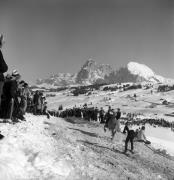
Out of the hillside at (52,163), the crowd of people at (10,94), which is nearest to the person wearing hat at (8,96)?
the crowd of people at (10,94)

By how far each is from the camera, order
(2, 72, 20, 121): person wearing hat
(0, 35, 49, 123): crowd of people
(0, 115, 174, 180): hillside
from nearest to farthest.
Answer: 1. (0, 115, 174, 180): hillside
2. (0, 35, 49, 123): crowd of people
3. (2, 72, 20, 121): person wearing hat

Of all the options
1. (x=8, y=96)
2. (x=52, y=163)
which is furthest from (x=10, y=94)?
(x=52, y=163)

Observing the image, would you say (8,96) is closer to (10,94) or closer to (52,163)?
(10,94)

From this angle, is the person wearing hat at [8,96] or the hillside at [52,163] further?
the person wearing hat at [8,96]

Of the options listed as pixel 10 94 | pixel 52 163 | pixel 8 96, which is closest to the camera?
pixel 52 163

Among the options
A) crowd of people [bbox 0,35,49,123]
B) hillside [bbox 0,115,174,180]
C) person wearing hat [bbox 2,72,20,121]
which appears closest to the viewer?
hillside [bbox 0,115,174,180]

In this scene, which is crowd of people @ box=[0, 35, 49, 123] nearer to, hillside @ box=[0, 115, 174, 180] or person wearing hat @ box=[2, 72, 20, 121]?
person wearing hat @ box=[2, 72, 20, 121]

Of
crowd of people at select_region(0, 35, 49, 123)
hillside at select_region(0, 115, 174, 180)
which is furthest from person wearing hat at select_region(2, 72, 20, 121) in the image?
hillside at select_region(0, 115, 174, 180)

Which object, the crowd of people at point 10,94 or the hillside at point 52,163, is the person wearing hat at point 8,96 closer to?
the crowd of people at point 10,94

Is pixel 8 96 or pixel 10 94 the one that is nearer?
pixel 10 94

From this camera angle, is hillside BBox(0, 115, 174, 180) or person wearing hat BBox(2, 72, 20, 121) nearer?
hillside BBox(0, 115, 174, 180)

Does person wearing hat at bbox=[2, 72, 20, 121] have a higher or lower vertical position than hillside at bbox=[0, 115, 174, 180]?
higher

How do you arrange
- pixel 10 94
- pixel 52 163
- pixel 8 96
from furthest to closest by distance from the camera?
pixel 8 96 → pixel 10 94 → pixel 52 163

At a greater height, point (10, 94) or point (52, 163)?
point (10, 94)
